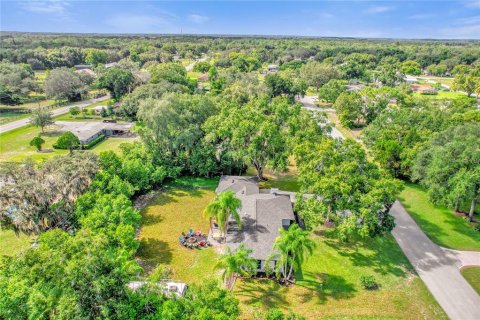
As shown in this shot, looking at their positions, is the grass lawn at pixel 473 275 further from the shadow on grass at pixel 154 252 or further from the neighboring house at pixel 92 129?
the neighboring house at pixel 92 129

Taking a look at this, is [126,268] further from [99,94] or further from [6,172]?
[99,94]

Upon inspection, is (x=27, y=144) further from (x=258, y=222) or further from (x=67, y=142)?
(x=258, y=222)

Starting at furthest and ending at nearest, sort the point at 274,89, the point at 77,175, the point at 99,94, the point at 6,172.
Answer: the point at 99,94 → the point at 274,89 → the point at 77,175 → the point at 6,172

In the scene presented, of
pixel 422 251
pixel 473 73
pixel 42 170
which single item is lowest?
pixel 422 251

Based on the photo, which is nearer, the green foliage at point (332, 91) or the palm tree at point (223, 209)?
the palm tree at point (223, 209)

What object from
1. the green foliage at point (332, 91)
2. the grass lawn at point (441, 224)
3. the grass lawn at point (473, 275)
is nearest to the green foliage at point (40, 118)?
the grass lawn at point (441, 224)

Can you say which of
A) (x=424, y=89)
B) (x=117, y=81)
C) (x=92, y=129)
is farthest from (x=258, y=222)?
(x=424, y=89)

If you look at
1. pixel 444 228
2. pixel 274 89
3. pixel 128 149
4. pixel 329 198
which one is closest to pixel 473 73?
pixel 274 89
